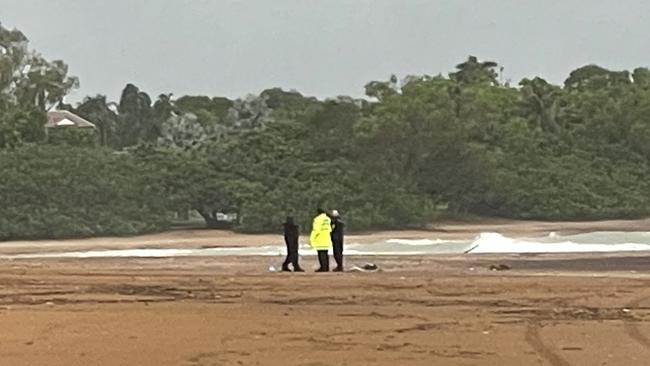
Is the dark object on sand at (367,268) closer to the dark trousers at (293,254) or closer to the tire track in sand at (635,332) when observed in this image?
the dark trousers at (293,254)

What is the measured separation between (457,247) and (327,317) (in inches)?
1081

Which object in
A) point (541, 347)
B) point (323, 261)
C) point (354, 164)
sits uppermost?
point (354, 164)

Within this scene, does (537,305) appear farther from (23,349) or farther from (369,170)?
(369,170)

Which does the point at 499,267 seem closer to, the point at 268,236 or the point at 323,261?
the point at 323,261

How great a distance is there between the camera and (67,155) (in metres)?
59.5

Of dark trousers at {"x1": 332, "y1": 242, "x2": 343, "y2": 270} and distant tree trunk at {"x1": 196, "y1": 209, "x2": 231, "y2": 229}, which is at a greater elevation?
distant tree trunk at {"x1": 196, "y1": 209, "x2": 231, "y2": 229}

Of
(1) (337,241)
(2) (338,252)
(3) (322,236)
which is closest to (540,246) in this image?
(1) (337,241)

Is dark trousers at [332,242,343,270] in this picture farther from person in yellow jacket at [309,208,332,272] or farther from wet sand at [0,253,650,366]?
wet sand at [0,253,650,366]

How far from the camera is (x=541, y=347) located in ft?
51.0

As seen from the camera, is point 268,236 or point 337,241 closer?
point 337,241

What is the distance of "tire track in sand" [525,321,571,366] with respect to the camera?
1433 centimetres

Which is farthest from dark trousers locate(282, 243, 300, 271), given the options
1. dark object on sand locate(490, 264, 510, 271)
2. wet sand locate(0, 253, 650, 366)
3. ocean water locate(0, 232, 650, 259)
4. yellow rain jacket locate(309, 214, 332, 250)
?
ocean water locate(0, 232, 650, 259)

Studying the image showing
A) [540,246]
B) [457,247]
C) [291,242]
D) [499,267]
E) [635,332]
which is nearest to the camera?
[635,332]

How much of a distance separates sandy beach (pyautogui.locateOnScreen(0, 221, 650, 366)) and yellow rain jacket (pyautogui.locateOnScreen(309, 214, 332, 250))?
107 cm
